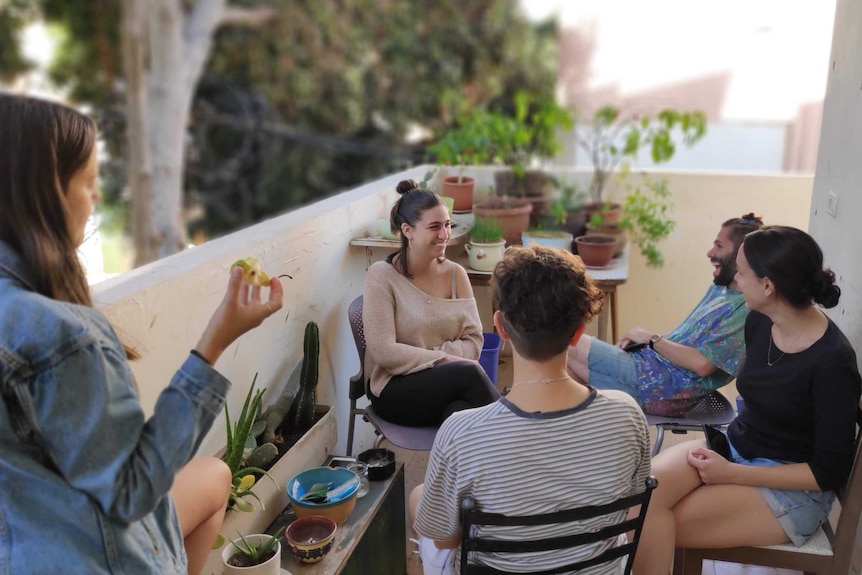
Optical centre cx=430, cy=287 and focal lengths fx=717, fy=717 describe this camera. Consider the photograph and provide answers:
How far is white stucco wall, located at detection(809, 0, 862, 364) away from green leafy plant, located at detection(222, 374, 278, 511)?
5.43 feet

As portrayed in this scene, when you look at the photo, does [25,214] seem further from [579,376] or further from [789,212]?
[789,212]

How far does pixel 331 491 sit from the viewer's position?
1887 millimetres

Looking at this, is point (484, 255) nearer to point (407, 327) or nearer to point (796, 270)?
point (407, 327)

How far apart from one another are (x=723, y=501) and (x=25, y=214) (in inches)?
61.5

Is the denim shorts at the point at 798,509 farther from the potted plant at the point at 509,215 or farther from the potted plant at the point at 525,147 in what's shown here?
the potted plant at the point at 525,147

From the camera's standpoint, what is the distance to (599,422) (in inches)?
50.6

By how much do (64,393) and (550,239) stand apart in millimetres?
2440

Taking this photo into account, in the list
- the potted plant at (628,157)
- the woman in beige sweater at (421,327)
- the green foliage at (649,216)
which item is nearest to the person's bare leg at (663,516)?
the woman in beige sweater at (421,327)

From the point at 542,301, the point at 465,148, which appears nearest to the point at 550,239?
the point at 465,148

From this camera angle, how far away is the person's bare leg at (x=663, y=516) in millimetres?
1683

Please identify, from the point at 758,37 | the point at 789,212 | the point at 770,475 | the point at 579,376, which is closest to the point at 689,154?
the point at 758,37

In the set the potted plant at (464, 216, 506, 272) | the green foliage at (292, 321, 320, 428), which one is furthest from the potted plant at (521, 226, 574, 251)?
the green foliage at (292, 321, 320, 428)

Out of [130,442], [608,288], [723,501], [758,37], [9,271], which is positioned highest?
[758,37]

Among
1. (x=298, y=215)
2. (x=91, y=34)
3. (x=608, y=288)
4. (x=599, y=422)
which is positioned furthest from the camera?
(x=91, y=34)
